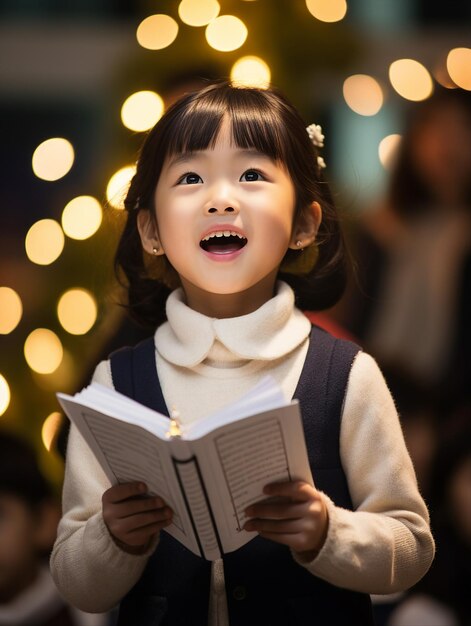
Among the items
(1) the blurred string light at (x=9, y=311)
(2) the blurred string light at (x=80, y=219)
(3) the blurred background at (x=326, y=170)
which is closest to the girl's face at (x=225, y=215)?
(3) the blurred background at (x=326, y=170)

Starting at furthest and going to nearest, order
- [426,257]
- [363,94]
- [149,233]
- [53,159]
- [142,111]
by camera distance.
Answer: [363,94], [53,159], [426,257], [142,111], [149,233]

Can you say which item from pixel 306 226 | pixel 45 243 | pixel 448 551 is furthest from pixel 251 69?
pixel 306 226

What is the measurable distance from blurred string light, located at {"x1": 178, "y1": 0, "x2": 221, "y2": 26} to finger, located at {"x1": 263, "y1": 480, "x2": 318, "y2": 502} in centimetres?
178

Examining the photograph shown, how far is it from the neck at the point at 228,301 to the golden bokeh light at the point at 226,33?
135 cm

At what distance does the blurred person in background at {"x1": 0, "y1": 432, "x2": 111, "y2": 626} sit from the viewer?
93.3 inches

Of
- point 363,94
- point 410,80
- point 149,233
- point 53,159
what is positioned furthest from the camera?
point 363,94

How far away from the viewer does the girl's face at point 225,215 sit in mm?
1478

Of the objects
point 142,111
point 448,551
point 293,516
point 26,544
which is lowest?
point 448,551

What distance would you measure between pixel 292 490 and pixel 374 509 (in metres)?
0.17

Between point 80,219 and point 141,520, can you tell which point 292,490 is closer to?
point 141,520

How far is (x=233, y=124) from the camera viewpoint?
4.93 ft

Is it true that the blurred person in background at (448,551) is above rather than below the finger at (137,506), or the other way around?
below

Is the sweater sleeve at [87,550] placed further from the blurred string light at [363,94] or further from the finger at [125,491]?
the blurred string light at [363,94]

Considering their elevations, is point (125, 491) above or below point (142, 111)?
below
